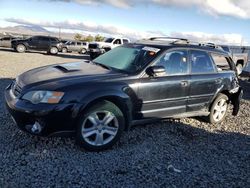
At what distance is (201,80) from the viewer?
6.36m

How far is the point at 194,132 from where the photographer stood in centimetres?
641

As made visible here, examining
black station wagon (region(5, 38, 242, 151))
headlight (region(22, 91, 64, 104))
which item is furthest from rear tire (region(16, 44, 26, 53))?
headlight (region(22, 91, 64, 104))

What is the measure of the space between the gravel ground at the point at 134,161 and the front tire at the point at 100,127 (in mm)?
141

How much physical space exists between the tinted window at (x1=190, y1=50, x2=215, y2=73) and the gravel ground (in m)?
1.18

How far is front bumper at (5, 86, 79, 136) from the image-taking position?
181 inches

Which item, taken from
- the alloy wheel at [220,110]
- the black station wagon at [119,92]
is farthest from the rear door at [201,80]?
the alloy wheel at [220,110]

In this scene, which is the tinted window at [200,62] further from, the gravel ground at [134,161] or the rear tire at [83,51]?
the rear tire at [83,51]

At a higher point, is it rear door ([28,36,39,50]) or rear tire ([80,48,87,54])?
rear door ([28,36,39,50])

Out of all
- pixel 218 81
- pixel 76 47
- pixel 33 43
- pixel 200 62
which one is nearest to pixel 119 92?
pixel 200 62

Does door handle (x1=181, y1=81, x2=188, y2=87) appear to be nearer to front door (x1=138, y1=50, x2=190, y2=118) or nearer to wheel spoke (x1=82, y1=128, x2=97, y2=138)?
front door (x1=138, y1=50, x2=190, y2=118)

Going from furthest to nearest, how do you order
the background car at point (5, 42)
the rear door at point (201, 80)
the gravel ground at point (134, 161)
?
the background car at point (5, 42), the rear door at point (201, 80), the gravel ground at point (134, 161)

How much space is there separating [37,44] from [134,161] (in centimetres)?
2626

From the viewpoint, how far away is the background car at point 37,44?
28.4 meters

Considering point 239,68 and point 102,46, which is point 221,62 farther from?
point 102,46
